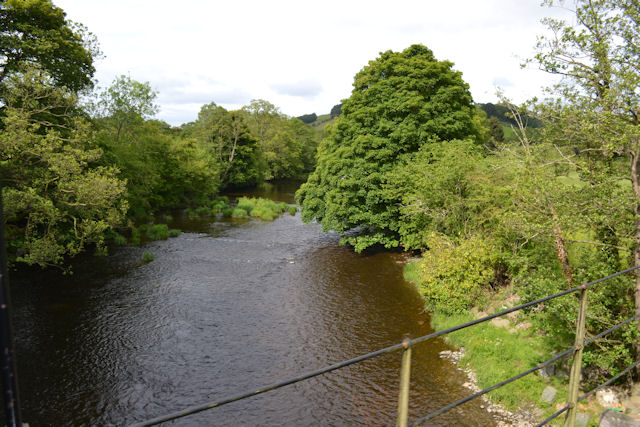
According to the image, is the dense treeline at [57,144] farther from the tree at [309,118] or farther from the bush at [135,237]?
the tree at [309,118]

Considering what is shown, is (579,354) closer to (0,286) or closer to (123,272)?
(0,286)

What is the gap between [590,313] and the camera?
9.25 metres

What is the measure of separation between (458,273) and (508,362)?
363 cm

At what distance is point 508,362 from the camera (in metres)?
11.4

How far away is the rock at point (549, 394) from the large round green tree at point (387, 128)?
11711 millimetres

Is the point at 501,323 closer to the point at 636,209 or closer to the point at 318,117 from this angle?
the point at 636,209

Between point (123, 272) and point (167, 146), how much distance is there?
59.0 feet

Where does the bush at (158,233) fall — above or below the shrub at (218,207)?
below

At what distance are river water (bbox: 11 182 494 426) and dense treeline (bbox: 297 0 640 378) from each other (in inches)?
105

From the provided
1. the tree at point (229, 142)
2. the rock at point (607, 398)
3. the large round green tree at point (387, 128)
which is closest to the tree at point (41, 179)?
the large round green tree at point (387, 128)

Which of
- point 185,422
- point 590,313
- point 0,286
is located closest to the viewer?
point 0,286

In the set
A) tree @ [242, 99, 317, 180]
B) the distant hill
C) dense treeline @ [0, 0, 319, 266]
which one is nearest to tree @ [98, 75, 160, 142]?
dense treeline @ [0, 0, 319, 266]

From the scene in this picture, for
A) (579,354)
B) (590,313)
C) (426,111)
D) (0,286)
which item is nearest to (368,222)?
(426,111)

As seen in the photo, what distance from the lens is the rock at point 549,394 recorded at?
386 inches
